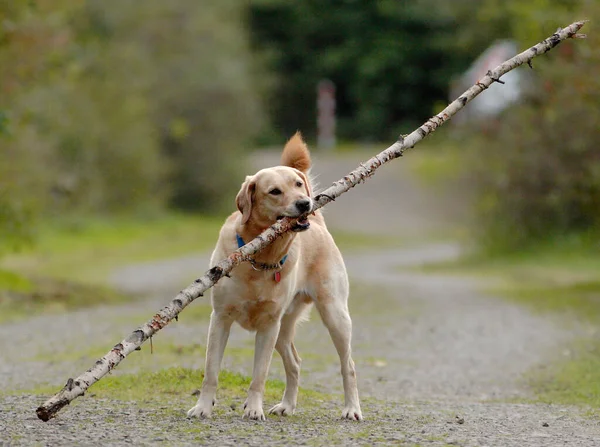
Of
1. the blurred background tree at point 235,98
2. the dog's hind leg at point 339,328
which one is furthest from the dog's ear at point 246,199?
the blurred background tree at point 235,98

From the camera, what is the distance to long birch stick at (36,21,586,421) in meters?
7.33

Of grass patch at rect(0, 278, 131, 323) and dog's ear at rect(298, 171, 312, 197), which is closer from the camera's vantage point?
dog's ear at rect(298, 171, 312, 197)

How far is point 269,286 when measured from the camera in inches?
324

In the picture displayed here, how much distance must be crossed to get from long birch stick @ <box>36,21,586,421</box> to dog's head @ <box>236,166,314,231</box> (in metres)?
0.13

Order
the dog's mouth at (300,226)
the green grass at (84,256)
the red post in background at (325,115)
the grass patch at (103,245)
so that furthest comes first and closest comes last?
the red post in background at (325,115) < the grass patch at (103,245) < the green grass at (84,256) < the dog's mouth at (300,226)

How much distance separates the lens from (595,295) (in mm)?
18641

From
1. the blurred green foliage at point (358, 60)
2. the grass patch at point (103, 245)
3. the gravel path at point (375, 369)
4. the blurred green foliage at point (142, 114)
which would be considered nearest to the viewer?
the gravel path at point (375, 369)

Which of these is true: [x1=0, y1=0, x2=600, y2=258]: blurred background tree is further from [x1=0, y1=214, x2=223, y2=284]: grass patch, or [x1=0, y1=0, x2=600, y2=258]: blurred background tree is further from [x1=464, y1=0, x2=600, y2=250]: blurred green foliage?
[x1=0, y1=214, x2=223, y2=284]: grass patch

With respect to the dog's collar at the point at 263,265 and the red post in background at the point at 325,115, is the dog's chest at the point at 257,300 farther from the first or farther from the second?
the red post in background at the point at 325,115

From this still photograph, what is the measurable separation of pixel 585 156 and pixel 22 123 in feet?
33.1

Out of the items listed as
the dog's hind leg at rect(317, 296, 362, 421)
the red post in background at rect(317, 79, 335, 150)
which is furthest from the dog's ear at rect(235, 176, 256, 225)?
the red post in background at rect(317, 79, 335, 150)

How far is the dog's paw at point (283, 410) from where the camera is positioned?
8.66 metres

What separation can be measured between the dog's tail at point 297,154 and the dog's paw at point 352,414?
5.81ft

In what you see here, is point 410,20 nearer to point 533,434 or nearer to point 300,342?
point 300,342
